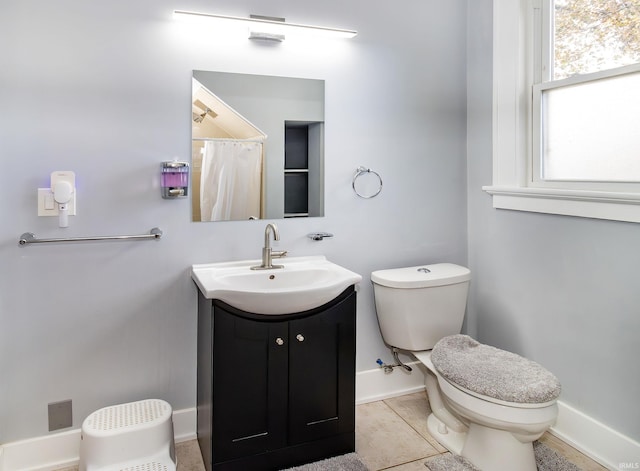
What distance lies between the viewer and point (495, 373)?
174 cm

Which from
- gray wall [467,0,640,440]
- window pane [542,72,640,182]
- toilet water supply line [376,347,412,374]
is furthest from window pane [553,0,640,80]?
toilet water supply line [376,347,412,374]

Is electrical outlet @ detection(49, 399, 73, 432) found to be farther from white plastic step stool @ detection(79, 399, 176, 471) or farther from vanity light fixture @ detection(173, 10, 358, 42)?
vanity light fixture @ detection(173, 10, 358, 42)

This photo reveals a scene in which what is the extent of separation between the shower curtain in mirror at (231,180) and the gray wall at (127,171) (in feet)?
0.21

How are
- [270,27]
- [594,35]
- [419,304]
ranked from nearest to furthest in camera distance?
[594,35], [270,27], [419,304]

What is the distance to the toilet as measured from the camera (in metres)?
1.66

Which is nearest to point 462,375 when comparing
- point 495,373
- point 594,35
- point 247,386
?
point 495,373

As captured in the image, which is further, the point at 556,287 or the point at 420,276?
the point at 420,276

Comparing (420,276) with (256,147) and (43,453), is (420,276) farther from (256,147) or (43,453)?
(43,453)

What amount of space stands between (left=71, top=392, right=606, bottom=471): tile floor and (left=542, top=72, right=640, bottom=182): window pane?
1.20 meters

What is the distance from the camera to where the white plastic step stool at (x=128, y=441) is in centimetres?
170

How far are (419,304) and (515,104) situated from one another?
1090mm

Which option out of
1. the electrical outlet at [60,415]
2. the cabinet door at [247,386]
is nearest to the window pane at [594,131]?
the cabinet door at [247,386]

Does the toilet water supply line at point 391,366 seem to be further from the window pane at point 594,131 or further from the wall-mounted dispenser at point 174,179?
the wall-mounted dispenser at point 174,179

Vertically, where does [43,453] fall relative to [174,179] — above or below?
below
